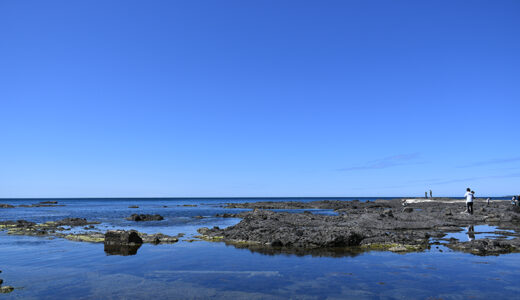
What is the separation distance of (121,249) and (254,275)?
11.8 meters

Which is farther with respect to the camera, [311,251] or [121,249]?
[121,249]

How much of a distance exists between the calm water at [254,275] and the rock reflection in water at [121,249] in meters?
0.67

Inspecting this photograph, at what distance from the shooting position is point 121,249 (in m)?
21.8

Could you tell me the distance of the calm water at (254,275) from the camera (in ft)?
38.1

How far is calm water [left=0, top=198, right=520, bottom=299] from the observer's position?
457 inches

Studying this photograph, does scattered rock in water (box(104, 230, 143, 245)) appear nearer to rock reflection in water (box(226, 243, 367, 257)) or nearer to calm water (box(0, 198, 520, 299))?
calm water (box(0, 198, 520, 299))

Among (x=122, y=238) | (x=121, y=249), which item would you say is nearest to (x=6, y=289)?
(x=121, y=249)

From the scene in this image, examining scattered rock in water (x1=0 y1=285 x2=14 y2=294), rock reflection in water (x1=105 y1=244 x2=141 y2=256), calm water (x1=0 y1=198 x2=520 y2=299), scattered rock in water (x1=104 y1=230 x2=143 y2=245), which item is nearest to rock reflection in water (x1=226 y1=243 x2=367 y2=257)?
calm water (x1=0 y1=198 x2=520 y2=299)

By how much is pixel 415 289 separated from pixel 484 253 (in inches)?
359

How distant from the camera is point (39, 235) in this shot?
97.7ft

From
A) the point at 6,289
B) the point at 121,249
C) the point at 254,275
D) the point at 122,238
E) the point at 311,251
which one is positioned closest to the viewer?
the point at 6,289

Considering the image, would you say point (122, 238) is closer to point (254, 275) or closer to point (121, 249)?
point (121, 249)

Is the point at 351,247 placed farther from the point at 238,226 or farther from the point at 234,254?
the point at 238,226

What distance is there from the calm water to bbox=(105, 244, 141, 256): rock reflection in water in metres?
0.67
